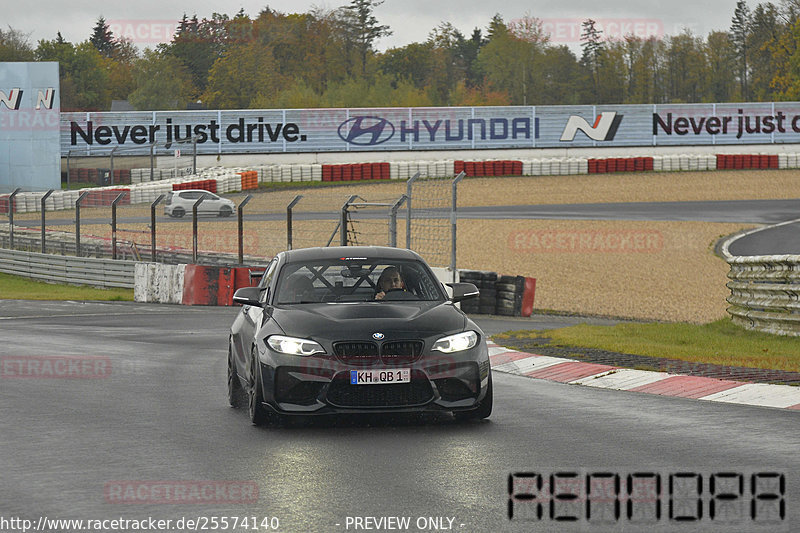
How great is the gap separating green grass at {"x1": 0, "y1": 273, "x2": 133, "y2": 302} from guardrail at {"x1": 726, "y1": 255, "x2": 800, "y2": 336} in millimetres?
14675

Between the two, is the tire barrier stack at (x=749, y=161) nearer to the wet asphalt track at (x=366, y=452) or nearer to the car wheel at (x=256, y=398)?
the wet asphalt track at (x=366, y=452)

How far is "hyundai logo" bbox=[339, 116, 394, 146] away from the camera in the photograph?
6462 centimetres

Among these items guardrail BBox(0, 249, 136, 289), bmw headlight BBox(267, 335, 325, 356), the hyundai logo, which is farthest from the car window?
the hyundai logo

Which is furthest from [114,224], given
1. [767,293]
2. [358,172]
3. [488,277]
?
[358,172]

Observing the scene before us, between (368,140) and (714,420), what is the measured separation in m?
55.8

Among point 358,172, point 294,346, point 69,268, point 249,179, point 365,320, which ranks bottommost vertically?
point 69,268

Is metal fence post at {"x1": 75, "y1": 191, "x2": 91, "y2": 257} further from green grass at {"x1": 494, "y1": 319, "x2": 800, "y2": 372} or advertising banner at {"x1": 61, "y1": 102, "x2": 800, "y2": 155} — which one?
advertising banner at {"x1": 61, "y1": 102, "x2": 800, "y2": 155}

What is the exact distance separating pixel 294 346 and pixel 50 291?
850 inches

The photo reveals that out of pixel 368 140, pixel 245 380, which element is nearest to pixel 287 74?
pixel 368 140

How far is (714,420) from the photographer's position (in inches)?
376

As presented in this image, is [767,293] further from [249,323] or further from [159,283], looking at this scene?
[159,283]

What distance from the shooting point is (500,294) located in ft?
75.8

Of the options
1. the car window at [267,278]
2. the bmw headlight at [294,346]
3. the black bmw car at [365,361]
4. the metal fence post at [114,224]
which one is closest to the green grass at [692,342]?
the black bmw car at [365,361]

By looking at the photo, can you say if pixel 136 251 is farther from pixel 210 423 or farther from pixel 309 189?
pixel 309 189
